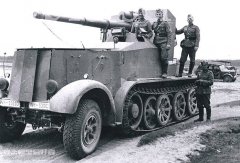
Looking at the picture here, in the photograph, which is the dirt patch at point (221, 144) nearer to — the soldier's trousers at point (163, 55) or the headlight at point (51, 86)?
the soldier's trousers at point (163, 55)

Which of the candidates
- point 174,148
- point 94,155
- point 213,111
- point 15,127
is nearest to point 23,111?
point 15,127

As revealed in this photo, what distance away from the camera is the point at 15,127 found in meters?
7.67

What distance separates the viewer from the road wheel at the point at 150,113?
8.77 m

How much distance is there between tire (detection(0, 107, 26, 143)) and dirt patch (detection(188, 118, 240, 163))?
364 centimetres

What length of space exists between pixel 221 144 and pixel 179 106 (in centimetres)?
347

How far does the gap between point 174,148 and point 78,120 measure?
190 centimetres

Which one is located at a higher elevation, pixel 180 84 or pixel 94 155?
pixel 180 84

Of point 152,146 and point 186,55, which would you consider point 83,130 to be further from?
point 186,55

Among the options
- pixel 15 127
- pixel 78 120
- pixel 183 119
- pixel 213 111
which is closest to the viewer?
pixel 78 120

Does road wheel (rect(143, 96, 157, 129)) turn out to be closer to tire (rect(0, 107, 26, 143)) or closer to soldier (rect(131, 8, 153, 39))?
soldier (rect(131, 8, 153, 39))

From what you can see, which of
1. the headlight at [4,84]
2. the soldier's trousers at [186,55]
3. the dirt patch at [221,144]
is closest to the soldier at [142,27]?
the soldier's trousers at [186,55]

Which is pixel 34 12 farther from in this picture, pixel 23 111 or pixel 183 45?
pixel 183 45

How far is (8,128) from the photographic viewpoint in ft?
24.7

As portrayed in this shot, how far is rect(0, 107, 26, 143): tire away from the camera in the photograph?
738 cm
